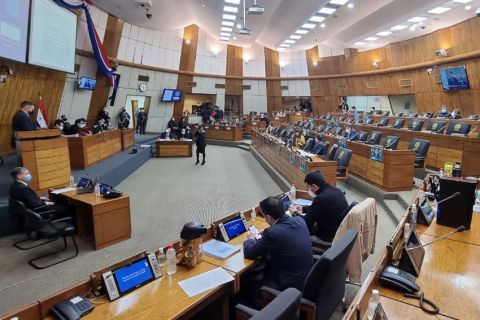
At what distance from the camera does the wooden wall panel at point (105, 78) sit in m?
11.9

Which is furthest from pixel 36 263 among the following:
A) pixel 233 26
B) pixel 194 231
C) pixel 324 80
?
pixel 324 80

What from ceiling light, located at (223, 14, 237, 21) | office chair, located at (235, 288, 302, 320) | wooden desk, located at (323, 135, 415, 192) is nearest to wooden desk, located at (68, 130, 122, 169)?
wooden desk, located at (323, 135, 415, 192)

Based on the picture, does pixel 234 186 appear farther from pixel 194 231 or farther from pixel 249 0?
pixel 249 0

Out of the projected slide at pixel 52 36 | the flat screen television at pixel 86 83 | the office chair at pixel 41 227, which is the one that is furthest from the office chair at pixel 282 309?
the flat screen television at pixel 86 83

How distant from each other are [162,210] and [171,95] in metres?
11.8

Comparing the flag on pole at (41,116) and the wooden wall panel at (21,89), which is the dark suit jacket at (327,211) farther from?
the flag on pole at (41,116)

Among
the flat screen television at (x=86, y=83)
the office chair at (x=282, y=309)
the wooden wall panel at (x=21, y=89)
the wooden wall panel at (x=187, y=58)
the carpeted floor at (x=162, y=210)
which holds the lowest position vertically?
the carpeted floor at (x=162, y=210)

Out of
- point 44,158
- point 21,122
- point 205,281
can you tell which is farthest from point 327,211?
point 21,122

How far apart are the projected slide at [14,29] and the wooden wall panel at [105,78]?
5.10m

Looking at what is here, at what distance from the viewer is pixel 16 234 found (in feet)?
15.1

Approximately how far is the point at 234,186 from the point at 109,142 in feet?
13.8

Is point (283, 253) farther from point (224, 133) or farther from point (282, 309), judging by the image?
point (224, 133)

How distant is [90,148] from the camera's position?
7680 millimetres

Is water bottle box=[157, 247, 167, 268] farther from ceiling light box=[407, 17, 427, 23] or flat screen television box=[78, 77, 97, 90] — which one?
ceiling light box=[407, 17, 427, 23]
